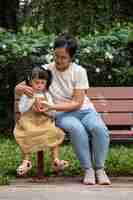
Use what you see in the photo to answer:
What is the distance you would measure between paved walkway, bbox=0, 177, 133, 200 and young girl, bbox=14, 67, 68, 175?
6.4 inches

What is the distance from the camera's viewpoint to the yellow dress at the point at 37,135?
5859 millimetres

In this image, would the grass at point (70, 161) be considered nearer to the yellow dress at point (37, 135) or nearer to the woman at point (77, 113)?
the yellow dress at point (37, 135)

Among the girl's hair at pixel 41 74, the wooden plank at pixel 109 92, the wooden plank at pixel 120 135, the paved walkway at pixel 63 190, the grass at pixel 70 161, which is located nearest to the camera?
the paved walkway at pixel 63 190

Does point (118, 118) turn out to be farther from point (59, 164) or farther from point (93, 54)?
point (93, 54)

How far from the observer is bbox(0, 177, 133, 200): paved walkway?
17.7 feet

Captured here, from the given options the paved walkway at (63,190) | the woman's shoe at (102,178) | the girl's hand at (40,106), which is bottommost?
the paved walkway at (63,190)

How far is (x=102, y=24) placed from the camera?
11.7 meters

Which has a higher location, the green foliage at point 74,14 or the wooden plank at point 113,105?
the green foliage at point 74,14

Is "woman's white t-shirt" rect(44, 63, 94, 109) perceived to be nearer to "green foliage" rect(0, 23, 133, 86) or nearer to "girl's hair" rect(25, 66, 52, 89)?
"girl's hair" rect(25, 66, 52, 89)

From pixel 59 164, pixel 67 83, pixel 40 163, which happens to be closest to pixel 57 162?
pixel 59 164

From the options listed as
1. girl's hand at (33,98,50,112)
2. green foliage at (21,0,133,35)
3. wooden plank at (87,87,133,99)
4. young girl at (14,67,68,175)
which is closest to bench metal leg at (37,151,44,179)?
young girl at (14,67,68,175)

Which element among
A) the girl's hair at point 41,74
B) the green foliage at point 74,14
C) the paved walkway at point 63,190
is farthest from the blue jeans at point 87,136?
the green foliage at point 74,14

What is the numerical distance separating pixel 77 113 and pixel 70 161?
39.8 inches

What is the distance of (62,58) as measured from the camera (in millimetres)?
6008
